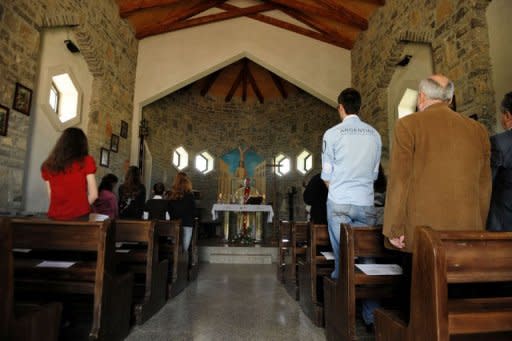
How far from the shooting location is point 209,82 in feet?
34.0

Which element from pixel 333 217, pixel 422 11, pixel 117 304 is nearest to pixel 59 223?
pixel 117 304

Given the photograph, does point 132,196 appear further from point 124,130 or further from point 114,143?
point 124,130

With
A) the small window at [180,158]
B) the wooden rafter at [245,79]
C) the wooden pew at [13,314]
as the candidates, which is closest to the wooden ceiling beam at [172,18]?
the wooden rafter at [245,79]

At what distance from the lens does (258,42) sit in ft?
25.0

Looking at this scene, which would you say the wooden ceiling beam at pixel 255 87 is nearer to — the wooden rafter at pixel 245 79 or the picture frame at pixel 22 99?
the wooden rafter at pixel 245 79

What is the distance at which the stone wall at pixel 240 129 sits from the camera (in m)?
9.79

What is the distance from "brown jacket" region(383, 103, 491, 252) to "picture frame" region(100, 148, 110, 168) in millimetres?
5442

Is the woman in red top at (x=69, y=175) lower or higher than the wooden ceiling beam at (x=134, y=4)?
lower

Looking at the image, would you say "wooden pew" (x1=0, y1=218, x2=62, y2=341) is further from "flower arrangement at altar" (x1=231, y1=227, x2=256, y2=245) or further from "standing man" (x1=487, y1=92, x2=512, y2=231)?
"flower arrangement at altar" (x1=231, y1=227, x2=256, y2=245)

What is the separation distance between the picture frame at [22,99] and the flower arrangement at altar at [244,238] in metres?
4.44

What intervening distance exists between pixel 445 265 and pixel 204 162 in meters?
9.98

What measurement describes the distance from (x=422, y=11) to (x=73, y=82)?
18.1 feet

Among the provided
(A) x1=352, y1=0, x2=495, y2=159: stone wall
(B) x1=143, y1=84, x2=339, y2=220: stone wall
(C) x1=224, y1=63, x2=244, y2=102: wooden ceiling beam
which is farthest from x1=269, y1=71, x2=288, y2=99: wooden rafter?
(A) x1=352, y1=0, x2=495, y2=159: stone wall

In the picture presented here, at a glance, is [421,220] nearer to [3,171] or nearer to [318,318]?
[318,318]
